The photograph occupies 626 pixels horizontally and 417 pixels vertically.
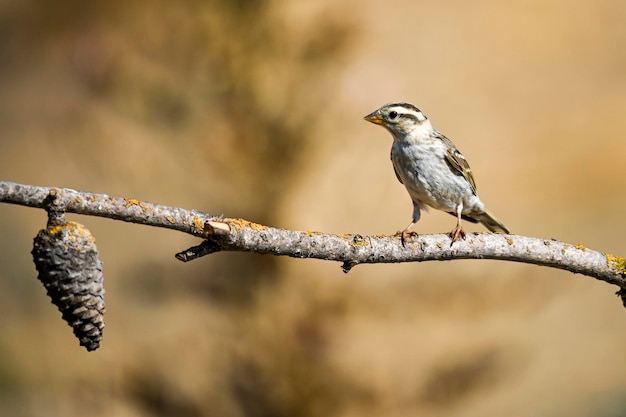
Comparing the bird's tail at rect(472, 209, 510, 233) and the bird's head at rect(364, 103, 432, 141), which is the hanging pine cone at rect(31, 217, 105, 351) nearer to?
the bird's head at rect(364, 103, 432, 141)

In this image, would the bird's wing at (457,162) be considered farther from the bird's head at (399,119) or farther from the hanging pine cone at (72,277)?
the hanging pine cone at (72,277)

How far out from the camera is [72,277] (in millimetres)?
625

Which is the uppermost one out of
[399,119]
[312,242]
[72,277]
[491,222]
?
[399,119]

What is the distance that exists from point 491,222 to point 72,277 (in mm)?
1125

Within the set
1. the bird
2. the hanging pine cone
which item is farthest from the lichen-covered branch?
the bird

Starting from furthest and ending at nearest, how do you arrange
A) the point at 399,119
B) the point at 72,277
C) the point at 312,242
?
the point at 399,119 → the point at 312,242 → the point at 72,277

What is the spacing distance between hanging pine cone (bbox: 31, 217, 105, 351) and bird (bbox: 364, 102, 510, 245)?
894 millimetres

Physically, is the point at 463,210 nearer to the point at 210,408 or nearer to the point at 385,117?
the point at 385,117

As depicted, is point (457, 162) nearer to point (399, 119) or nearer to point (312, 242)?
point (399, 119)

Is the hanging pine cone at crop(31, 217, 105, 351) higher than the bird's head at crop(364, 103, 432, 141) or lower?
lower

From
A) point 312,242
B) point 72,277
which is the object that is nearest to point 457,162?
point 312,242

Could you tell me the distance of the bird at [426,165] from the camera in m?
1.45

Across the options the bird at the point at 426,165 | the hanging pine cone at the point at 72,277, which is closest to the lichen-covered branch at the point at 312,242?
the hanging pine cone at the point at 72,277

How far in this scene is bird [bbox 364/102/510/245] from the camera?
1.45 metres
